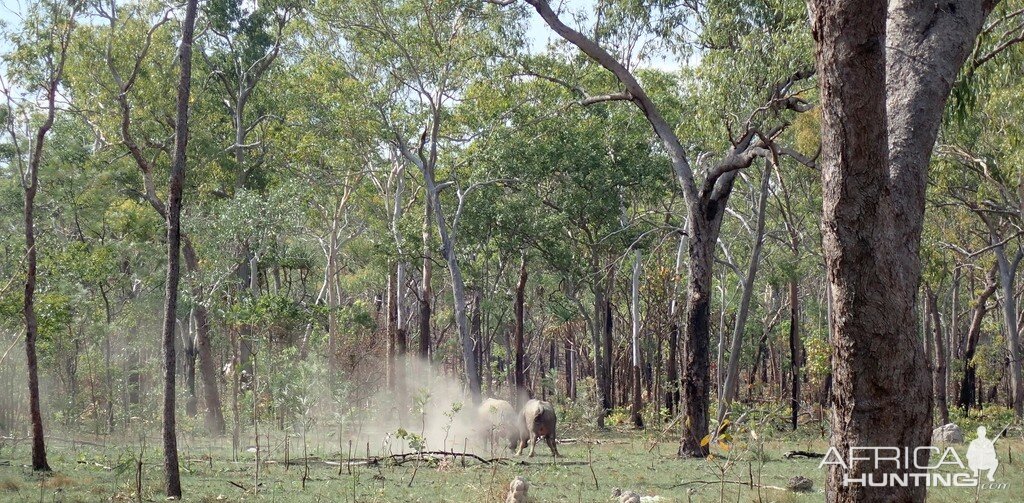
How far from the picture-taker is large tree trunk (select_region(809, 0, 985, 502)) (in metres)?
5.94

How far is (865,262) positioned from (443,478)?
30.2ft

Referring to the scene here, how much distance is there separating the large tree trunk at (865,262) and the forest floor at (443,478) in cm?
252

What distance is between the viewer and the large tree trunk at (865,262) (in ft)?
19.5

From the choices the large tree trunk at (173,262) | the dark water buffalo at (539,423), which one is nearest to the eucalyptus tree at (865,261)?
the large tree trunk at (173,262)

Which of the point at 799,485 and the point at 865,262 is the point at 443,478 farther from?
the point at 865,262

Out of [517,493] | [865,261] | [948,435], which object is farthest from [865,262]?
[948,435]

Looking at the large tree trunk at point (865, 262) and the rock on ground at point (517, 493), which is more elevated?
the large tree trunk at point (865, 262)

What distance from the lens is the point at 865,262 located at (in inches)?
240

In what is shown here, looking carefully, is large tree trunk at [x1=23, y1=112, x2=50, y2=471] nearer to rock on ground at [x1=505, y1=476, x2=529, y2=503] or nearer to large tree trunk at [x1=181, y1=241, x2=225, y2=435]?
rock on ground at [x1=505, y1=476, x2=529, y2=503]

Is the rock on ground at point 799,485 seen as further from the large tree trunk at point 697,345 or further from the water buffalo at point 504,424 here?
Answer: the water buffalo at point 504,424

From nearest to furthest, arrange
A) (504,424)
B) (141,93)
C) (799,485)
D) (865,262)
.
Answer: (865,262), (799,485), (504,424), (141,93)

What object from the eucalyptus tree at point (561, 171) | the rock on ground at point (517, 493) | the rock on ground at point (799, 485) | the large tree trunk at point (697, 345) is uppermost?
the eucalyptus tree at point (561, 171)

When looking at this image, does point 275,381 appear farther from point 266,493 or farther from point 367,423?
point 266,493

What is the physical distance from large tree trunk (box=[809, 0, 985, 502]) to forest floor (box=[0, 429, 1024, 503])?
99.4 inches
